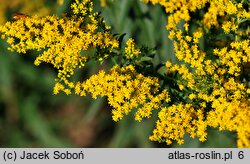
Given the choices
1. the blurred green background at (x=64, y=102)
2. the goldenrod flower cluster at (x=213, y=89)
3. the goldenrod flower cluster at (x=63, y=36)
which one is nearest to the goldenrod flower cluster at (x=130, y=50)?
the goldenrod flower cluster at (x=63, y=36)

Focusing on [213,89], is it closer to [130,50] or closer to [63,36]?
[130,50]

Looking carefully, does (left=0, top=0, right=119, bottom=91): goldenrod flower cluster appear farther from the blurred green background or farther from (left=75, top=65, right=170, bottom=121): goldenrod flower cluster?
the blurred green background

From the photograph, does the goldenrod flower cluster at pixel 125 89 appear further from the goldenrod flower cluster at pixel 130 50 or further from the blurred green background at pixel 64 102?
the blurred green background at pixel 64 102

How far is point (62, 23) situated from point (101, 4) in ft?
2.26

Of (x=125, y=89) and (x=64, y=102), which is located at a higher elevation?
(x=64, y=102)

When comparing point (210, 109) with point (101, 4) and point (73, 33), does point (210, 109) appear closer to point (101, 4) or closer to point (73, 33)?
point (73, 33)

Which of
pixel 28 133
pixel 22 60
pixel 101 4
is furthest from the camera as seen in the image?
pixel 28 133

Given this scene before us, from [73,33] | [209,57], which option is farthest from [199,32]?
[73,33]

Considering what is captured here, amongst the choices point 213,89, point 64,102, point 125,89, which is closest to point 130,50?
point 125,89

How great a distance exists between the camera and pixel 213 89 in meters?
1.82

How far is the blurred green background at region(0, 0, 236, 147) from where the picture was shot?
8.20 ft

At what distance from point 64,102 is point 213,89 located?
223cm

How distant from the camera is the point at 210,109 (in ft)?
6.13

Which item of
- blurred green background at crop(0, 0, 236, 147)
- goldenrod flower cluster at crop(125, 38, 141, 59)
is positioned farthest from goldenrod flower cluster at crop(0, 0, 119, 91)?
blurred green background at crop(0, 0, 236, 147)
